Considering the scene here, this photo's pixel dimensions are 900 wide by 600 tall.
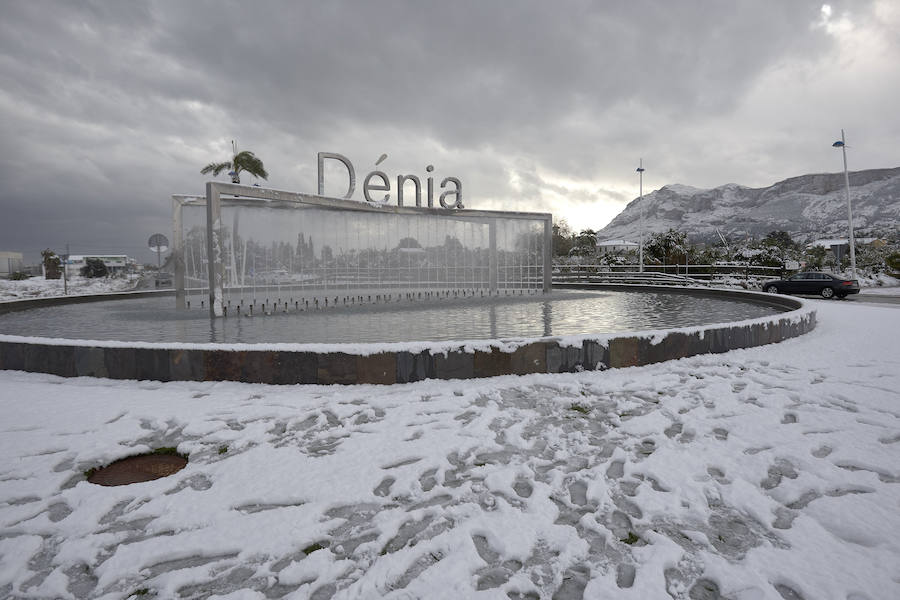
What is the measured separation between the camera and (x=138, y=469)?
3.38m

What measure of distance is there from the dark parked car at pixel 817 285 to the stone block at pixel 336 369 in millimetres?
21028

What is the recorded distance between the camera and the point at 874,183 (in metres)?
195

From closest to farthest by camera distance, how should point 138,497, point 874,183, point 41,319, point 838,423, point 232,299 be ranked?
point 138,497 < point 838,423 < point 41,319 < point 232,299 < point 874,183

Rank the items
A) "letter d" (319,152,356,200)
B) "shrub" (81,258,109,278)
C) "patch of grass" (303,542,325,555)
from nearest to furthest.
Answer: "patch of grass" (303,542,325,555) < "letter d" (319,152,356,200) < "shrub" (81,258,109,278)

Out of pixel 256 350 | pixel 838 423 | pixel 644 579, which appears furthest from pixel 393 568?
pixel 838 423

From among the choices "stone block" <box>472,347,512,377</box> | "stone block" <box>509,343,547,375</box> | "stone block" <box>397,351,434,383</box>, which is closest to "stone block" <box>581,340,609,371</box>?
"stone block" <box>509,343,547,375</box>

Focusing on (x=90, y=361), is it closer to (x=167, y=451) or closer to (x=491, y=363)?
(x=167, y=451)

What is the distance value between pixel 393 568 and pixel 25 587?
171cm

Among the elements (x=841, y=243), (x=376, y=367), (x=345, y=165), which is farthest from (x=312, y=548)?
(x=841, y=243)

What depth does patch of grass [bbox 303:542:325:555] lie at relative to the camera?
2.41 m

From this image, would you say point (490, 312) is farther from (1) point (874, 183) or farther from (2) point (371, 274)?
(1) point (874, 183)

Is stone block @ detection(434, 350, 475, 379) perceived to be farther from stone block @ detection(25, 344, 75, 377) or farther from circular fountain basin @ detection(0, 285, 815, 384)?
stone block @ detection(25, 344, 75, 377)

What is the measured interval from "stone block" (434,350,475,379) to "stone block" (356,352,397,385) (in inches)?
19.9

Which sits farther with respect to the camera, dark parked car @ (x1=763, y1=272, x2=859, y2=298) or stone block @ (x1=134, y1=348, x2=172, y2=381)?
dark parked car @ (x1=763, y1=272, x2=859, y2=298)
